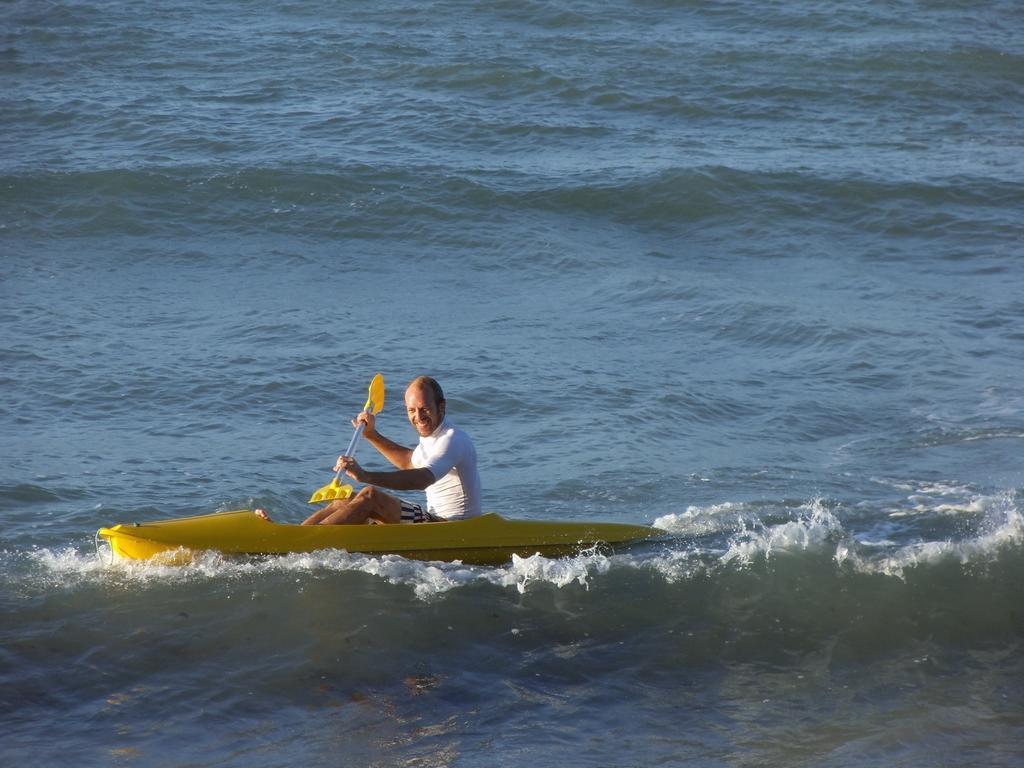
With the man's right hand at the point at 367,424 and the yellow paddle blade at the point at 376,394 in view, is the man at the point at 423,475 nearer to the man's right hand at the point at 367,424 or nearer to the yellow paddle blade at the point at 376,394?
the man's right hand at the point at 367,424

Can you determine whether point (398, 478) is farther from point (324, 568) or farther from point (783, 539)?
point (783, 539)

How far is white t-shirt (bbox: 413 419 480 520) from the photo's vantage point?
278 inches

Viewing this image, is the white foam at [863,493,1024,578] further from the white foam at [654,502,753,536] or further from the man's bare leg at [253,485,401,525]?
the man's bare leg at [253,485,401,525]

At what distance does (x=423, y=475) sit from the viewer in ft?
22.9

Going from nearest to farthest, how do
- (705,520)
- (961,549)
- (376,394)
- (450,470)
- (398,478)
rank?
(398,478) → (450,470) → (961,549) → (376,394) → (705,520)

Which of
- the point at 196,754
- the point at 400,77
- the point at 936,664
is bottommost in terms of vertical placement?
the point at 936,664

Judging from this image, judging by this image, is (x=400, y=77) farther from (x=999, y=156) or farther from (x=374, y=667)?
(x=374, y=667)

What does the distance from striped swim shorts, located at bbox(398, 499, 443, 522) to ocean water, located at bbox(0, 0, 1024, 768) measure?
1.38 ft

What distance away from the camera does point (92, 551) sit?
750 cm

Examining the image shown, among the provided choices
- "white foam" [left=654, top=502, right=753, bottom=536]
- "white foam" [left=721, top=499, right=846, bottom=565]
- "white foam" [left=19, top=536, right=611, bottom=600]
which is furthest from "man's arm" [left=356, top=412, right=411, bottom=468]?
"white foam" [left=721, top=499, right=846, bottom=565]

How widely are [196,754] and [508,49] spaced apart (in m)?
16.6

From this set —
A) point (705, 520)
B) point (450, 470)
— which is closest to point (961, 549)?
point (705, 520)

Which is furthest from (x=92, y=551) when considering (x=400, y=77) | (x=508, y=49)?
(x=508, y=49)

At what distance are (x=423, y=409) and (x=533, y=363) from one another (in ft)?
14.2
